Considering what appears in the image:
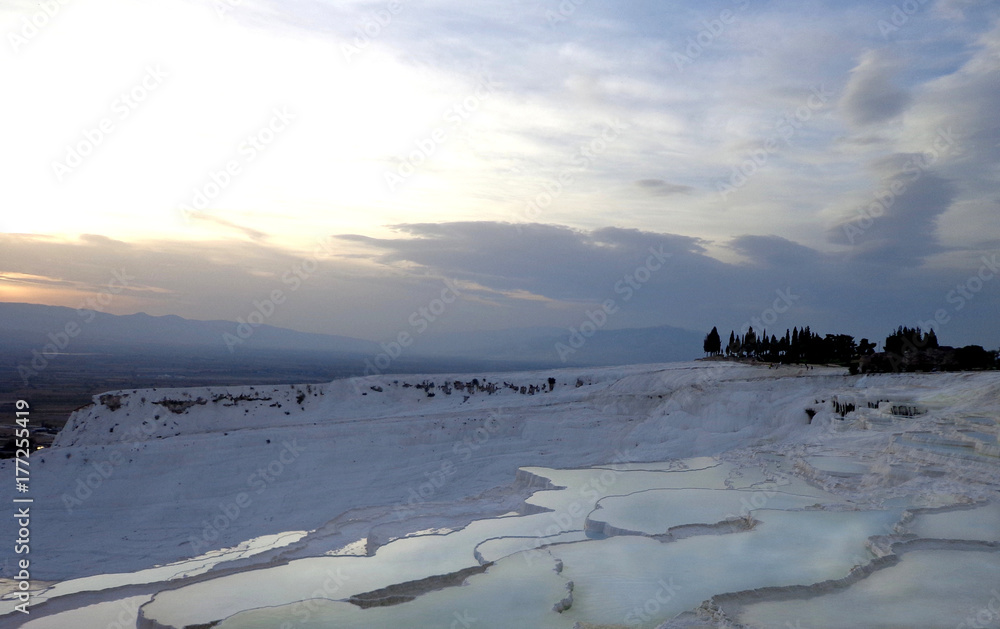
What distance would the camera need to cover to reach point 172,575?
9.01 m

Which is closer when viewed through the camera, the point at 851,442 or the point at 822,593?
the point at 822,593

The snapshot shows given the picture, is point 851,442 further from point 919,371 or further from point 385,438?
point 385,438

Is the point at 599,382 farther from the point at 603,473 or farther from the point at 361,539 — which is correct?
the point at 361,539

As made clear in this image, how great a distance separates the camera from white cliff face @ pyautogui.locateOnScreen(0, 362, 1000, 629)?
686 centimetres

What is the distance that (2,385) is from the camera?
192 ft

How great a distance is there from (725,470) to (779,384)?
32.2ft

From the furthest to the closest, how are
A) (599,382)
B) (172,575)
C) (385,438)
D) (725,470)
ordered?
(599,382) < (385,438) < (725,470) < (172,575)

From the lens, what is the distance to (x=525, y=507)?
11250 millimetres

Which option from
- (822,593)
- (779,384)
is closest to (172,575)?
(822,593)

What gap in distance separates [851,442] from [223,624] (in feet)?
44.9

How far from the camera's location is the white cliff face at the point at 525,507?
22.5ft

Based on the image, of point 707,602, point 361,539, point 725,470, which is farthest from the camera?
point 725,470

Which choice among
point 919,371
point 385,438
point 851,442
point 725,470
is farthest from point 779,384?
point 385,438

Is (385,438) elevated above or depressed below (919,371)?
below
